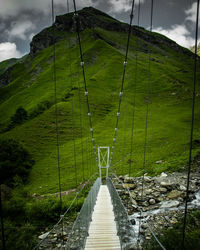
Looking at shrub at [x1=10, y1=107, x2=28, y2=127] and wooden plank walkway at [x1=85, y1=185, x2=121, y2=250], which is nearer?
wooden plank walkway at [x1=85, y1=185, x2=121, y2=250]

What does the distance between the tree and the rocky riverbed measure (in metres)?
16.4

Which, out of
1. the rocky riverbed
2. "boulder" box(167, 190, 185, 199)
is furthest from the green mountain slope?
"boulder" box(167, 190, 185, 199)

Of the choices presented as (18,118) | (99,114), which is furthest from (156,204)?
(18,118)

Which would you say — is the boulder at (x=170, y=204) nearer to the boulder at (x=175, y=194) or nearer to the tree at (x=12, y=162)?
the boulder at (x=175, y=194)

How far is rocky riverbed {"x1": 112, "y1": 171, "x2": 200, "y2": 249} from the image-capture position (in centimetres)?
852

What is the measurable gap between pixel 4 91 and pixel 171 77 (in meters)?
82.5

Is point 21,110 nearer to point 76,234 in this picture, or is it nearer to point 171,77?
point 76,234

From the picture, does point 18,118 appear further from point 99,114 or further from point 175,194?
point 175,194

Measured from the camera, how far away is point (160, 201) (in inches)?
419

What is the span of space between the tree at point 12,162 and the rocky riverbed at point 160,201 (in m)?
16.4

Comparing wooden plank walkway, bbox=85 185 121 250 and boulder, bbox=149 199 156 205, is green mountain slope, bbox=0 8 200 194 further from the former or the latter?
wooden plank walkway, bbox=85 185 121 250

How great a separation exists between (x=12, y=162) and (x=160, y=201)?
22042 millimetres

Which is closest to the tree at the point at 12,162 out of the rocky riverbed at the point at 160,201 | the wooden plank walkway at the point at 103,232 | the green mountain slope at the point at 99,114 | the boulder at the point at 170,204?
the green mountain slope at the point at 99,114

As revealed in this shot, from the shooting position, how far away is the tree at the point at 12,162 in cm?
2335
